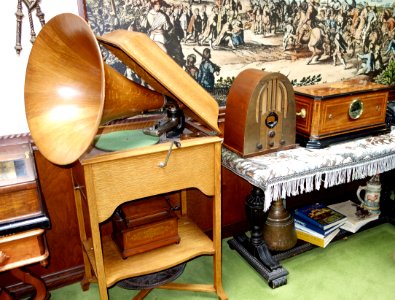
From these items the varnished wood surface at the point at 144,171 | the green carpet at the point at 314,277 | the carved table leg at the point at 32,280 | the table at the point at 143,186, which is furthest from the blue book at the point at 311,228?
the carved table leg at the point at 32,280

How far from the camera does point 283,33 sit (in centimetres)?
231

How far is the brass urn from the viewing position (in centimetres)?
233

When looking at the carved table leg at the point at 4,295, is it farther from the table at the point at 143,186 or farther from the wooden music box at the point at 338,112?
the wooden music box at the point at 338,112

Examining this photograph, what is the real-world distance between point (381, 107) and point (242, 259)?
1.28 m

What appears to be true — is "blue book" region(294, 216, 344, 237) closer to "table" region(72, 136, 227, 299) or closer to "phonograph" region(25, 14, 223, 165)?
"table" region(72, 136, 227, 299)

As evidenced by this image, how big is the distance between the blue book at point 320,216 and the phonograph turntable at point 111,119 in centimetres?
101

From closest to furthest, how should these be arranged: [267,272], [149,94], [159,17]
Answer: [149,94] < [159,17] < [267,272]

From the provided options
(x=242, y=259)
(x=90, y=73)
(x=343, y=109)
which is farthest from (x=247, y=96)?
(x=242, y=259)

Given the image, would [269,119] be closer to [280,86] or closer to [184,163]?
[280,86]

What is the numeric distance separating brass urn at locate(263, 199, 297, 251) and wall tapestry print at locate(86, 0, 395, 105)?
2.59ft

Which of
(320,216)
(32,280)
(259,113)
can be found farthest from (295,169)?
(32,280)

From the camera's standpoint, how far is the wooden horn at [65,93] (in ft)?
4.75

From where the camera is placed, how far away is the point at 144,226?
5.94 feet

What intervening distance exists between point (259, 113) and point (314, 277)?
3.53 feet
